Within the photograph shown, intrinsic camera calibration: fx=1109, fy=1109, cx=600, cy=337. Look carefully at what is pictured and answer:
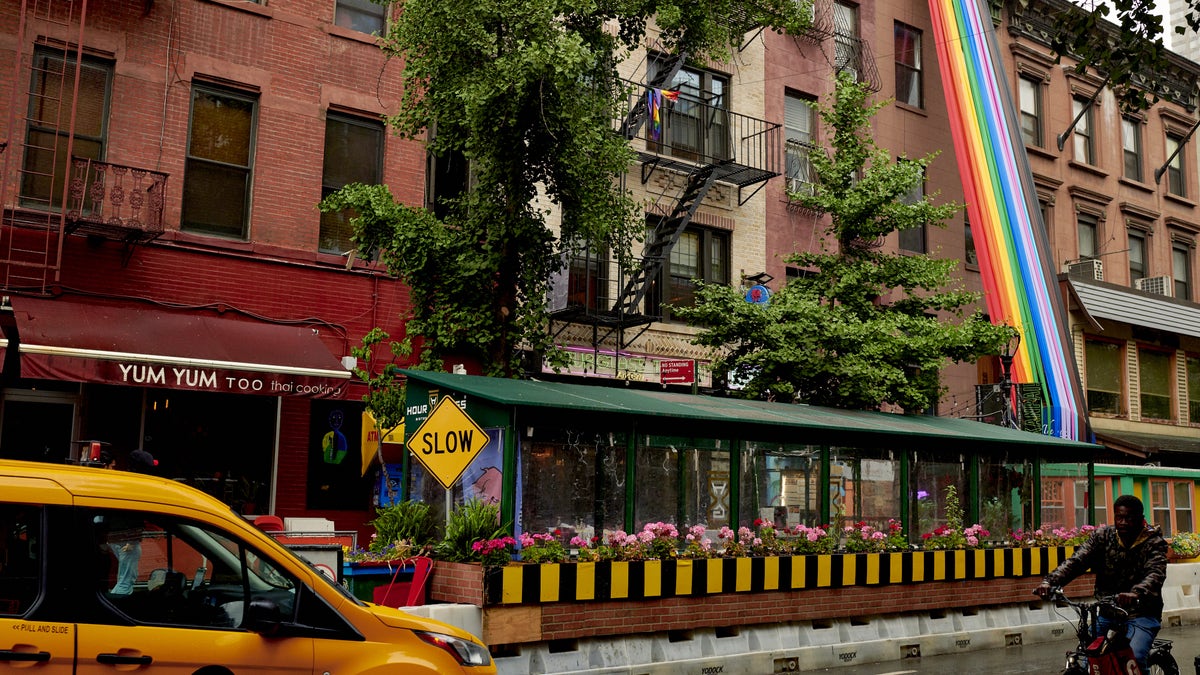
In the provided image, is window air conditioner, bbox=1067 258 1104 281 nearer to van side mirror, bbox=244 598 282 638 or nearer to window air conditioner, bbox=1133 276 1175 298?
window air conditioner, bbox=1133 276 1175 298

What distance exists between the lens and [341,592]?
6.57 metres

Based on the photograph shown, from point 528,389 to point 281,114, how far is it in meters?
8.06

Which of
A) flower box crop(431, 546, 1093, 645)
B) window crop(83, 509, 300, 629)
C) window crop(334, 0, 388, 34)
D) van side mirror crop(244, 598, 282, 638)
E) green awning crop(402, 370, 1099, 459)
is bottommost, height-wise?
flower box crop(431, 546, 1093, 645)

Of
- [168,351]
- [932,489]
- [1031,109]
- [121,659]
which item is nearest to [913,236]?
[1031,109]

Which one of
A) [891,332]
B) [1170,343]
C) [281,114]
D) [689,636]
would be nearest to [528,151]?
[281,114]

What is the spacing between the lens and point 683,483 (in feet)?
43.2

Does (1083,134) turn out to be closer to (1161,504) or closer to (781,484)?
(1161,504)

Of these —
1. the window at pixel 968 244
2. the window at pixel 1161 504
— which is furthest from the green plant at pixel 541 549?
the window at pixel 968 244

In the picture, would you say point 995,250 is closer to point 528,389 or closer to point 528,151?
point 528,151

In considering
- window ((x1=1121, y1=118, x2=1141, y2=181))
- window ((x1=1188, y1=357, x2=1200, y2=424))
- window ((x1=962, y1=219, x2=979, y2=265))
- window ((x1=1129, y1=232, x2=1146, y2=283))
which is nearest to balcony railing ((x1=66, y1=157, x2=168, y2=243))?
window ((x1=962, y1=219, x2=979, y2=265))

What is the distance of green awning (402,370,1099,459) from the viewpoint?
1192 centimetres

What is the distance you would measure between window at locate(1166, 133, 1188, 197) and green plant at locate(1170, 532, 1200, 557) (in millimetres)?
17237

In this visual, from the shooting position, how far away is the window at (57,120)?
1552 centimetres

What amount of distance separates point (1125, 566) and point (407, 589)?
21.6ft
